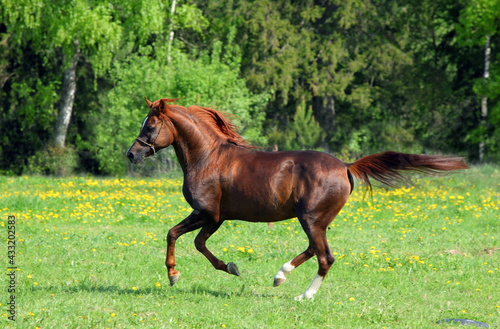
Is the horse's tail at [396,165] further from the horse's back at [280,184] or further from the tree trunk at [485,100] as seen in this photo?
the tree trunk at [485,100]

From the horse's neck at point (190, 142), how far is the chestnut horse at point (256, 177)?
0.01 meters

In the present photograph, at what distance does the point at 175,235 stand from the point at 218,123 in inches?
66.7

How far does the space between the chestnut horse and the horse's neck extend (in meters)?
0.01

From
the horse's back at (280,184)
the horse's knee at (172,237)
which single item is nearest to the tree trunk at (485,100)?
the horse's back at (280,184)

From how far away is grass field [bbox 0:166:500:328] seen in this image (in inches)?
261

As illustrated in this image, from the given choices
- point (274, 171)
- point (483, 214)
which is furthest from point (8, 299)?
point (483, 214)

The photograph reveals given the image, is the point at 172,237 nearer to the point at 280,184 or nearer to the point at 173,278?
the point at 173,278

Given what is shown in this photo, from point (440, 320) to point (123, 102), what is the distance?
20478mm

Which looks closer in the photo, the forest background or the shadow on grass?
the shadow on grass

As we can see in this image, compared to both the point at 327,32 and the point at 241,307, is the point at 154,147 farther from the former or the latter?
the point at 327,32

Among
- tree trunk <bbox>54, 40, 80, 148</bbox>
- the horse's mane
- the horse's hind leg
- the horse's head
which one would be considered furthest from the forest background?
the horse's hind leg

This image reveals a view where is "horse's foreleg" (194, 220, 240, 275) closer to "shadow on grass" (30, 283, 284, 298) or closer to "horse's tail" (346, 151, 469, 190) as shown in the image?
"shadow on grass" (30, 283, 284, 298)

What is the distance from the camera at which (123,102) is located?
2530cm

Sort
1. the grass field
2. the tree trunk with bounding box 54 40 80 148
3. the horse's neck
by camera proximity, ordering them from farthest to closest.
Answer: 1. the tree trunk with bounding box 54 40 80 148
2. the horse's neck
3. the grass field
